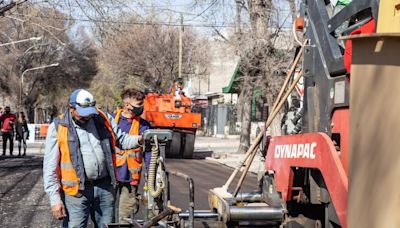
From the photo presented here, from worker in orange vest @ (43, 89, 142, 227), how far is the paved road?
349 cm

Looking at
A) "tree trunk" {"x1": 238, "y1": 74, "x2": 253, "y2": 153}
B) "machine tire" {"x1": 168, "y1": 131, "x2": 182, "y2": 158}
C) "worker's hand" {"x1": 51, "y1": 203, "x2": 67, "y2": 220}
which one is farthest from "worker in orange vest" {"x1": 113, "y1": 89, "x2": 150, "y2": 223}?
"tree trunk" {"x1": 238, "y1": 74, "x2": 253, "y2": 153}

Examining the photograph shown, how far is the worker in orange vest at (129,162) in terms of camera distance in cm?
654

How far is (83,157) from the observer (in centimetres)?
507

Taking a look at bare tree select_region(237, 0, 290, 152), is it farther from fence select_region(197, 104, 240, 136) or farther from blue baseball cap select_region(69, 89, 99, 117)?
fence select_region(197, 104, 240, 136)

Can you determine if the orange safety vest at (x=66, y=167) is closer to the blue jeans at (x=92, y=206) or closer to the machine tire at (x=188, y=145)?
the blue jeans at (x=92, y=206)

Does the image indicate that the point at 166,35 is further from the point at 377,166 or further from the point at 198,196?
the point at 377,166

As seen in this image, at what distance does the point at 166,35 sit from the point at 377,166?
45.4m

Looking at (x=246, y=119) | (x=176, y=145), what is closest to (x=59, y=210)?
(x=176, y=145)

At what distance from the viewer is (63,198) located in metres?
5.10

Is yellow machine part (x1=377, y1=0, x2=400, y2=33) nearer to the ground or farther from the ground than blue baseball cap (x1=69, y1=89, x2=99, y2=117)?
farther from the ground

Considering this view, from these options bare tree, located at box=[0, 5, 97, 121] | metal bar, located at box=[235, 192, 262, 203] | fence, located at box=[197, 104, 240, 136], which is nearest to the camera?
metal bar, located at box=[235, 192, 262, 203]

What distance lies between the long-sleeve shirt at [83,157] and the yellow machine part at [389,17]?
295cm

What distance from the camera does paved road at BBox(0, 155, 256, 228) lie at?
9.03 metres

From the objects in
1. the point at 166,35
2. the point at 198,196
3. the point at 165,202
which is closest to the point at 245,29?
the point at 198,196
